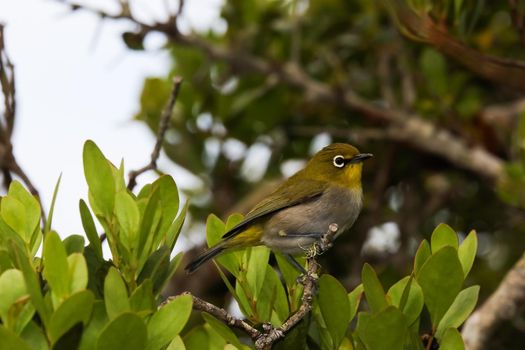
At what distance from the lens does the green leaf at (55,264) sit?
2.74 metres

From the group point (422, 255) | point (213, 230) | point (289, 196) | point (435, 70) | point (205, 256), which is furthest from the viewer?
point (435, 70)

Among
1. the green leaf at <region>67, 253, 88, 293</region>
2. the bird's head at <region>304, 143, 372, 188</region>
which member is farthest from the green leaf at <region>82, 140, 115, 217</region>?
the bird's head at <region>304, 143, 372, 188</region>

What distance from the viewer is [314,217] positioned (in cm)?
570

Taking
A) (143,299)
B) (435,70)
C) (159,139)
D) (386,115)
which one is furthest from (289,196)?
(143,299)

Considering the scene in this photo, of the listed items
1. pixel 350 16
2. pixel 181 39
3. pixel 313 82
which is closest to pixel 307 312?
pixel 181 39

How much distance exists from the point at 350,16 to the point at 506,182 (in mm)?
2213

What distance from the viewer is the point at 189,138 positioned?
278 inches

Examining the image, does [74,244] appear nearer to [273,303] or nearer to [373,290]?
[273,303]

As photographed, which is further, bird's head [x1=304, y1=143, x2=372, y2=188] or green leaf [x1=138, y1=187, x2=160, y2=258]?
bird's head [x1=304, y1=143, x2=372, y2=188]

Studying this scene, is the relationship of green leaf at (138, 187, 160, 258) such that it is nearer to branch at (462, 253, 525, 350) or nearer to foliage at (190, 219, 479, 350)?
foliage at (190, 219, 479, 350)

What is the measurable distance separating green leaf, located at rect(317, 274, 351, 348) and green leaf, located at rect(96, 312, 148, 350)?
75 cm

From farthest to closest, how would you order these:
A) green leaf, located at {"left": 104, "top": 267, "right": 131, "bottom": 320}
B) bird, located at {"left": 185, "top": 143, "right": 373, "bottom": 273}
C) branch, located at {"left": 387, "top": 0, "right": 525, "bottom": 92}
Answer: bird, located at {"left": 185, "top": 143, "right": 373, "bottom": 273}
branch, located at {"left": 387, "top": 0, "right": 525, "bottom": 92}
green leaf, located at {"left": 104, "top": 267, "right": 131, "bottom": 320}

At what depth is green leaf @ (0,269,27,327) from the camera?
269cm

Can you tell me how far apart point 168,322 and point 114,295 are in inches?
7.6
